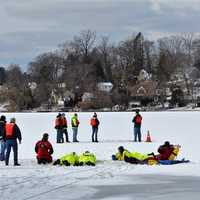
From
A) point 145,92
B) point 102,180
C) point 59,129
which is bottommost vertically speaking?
point 102,180

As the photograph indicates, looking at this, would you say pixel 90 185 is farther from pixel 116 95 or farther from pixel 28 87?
pixel 28 87

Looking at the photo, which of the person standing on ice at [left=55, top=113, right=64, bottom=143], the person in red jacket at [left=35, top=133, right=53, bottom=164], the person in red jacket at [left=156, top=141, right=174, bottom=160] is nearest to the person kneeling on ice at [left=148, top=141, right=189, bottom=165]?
the person in red jacket at [left=156, top=141, right=174, bottom=160]

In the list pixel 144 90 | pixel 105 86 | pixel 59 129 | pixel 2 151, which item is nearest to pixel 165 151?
pixel 2 151

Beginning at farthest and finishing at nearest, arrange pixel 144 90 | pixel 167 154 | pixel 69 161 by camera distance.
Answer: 1. pixel 144 90
2. pixel 167 154
3. pixel 69 161

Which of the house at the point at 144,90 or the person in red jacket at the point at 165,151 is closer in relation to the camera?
the person in red jacket at the point at 165,151

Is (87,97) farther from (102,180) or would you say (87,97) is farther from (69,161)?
(102,180)

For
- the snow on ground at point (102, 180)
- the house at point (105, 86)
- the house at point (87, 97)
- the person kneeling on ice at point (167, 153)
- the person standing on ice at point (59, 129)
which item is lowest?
the snow on ground at point (102, 180)

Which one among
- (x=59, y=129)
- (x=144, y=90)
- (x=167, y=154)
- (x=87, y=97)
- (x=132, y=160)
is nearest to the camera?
(x=132, y=160)

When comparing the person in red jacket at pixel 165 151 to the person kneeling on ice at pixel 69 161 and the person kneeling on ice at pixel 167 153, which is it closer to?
the person kneeling on ice at pixel 167 153

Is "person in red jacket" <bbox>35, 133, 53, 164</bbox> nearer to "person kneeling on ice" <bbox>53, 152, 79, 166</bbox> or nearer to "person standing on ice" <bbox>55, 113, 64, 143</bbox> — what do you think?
"person kneeling on ice" <bbox>53, 152, 79, 166</bbox>

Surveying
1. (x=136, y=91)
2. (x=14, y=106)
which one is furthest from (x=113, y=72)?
(x=14, y=106)

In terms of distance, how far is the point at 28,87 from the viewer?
315 feet

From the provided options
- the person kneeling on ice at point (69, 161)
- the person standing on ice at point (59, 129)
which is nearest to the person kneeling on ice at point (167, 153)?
the person kneeling on ice at point (69, 161)

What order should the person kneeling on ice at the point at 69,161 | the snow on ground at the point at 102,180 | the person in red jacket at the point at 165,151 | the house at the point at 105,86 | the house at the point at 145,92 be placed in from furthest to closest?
the house at the point at 105,86, the house at the point at 145,92, the person in red jacket at the point at 165,151, the person kneeling on ice at the point at 69,161, the snow on ground at the point at 102,180
